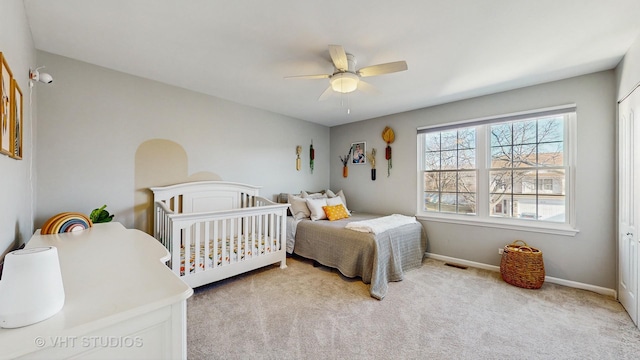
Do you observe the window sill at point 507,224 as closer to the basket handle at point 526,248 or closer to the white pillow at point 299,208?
the basket handle at point 526,248

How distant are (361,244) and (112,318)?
243cm

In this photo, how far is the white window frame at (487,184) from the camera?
9.15 feet

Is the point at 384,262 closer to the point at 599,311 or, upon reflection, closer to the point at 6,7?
the point at 599,311

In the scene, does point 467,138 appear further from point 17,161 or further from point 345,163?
point 17,161

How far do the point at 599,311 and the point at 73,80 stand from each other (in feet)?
17.1

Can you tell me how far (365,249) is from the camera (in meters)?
2.84

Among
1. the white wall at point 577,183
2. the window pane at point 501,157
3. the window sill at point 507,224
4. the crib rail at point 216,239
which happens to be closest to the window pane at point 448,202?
the window sill at point 507,224

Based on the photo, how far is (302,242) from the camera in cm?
352

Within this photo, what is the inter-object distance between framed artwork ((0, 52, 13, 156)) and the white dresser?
2.01 ft

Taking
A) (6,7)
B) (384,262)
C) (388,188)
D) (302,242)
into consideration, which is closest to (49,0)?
(6,7)

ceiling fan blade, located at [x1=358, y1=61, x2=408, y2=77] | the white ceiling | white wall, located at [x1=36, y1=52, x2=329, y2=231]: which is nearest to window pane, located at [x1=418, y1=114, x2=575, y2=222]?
the white ceiling

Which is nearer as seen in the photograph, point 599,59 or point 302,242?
point 599,59

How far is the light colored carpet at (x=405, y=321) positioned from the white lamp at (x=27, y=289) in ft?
4.31

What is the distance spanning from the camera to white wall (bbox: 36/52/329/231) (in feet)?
7.61
